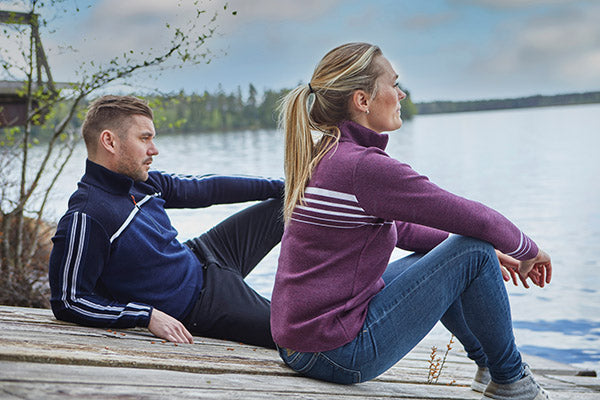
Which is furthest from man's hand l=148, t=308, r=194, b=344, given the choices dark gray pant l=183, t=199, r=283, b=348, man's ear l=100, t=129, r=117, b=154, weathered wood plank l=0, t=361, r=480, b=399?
man's ear l=100, t=129, r=117, b=154

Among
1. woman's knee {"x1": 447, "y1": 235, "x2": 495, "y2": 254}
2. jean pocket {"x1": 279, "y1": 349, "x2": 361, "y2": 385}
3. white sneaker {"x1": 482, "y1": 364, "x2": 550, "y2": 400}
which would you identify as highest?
woman's knee {"x1": 447, "y1": 235, "x2": 495, "y2": 254}

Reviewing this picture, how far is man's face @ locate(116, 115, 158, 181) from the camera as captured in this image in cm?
287

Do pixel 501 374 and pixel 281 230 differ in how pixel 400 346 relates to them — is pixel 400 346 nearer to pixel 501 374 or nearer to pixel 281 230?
pixel 501 374

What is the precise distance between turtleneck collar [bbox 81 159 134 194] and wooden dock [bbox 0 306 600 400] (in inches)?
A: 22.6

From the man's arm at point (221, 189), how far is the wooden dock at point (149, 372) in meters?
0.76

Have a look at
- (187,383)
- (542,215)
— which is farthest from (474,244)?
(542,215)

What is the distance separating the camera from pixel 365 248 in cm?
232

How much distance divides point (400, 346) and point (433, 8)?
2898 inches

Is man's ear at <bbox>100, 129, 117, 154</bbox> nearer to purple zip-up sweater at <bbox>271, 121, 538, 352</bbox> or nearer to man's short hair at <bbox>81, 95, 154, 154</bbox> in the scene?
man's short hair at <bbox>81, 95, 154, 154</bbox>

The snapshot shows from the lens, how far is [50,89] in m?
6.62

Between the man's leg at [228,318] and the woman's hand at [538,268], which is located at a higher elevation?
the woman's hand at [538,268]

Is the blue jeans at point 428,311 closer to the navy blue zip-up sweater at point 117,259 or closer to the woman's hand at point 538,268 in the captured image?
the woman's hand at point 538,268

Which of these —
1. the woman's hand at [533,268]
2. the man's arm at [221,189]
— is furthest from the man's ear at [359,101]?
the man's arm at [221,189]

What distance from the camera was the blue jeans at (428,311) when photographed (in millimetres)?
2344
